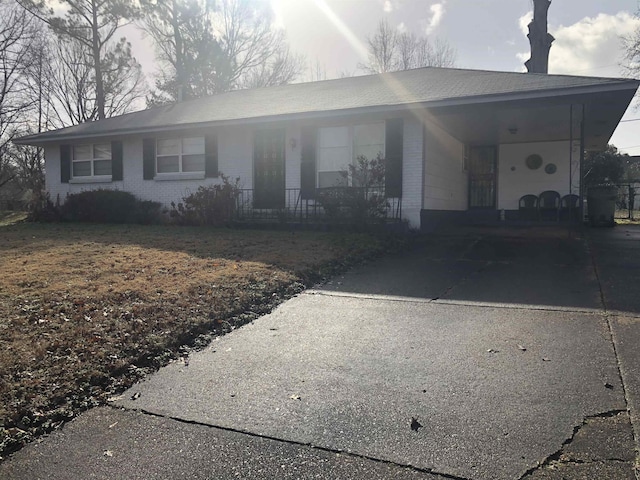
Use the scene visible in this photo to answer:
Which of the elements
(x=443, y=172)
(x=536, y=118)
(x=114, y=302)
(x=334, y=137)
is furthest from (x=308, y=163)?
(x=114, y=302)

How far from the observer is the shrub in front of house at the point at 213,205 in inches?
479

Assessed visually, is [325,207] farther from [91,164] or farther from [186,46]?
[186,46]

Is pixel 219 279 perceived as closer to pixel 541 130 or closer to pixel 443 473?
pixel 443 473

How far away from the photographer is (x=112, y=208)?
13625 millimetres

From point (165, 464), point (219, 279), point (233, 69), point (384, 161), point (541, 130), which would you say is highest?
point (233, 69)

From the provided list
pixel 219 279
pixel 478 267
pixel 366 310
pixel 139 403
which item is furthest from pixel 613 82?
pixel 139 403

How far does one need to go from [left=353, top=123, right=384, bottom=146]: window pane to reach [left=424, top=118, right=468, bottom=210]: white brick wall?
1141 mm

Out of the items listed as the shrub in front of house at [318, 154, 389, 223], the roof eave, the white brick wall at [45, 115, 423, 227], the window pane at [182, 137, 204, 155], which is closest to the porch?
the shrub in front of house at [318, 154, 389, 223]

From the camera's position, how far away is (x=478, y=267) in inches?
281

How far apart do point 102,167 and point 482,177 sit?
12.6 meters

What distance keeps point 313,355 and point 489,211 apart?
1317 cm

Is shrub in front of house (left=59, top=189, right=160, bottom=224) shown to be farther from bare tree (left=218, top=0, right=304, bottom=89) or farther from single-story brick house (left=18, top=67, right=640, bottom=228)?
bare tree (left=218, top=0, right=304, bottom=89)

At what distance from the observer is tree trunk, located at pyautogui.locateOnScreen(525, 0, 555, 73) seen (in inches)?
717

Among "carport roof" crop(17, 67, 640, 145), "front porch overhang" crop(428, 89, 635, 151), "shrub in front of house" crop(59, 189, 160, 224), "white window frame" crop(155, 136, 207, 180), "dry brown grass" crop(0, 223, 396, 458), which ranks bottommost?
"dry brown grass" crop(0, 223, 396, 458)
